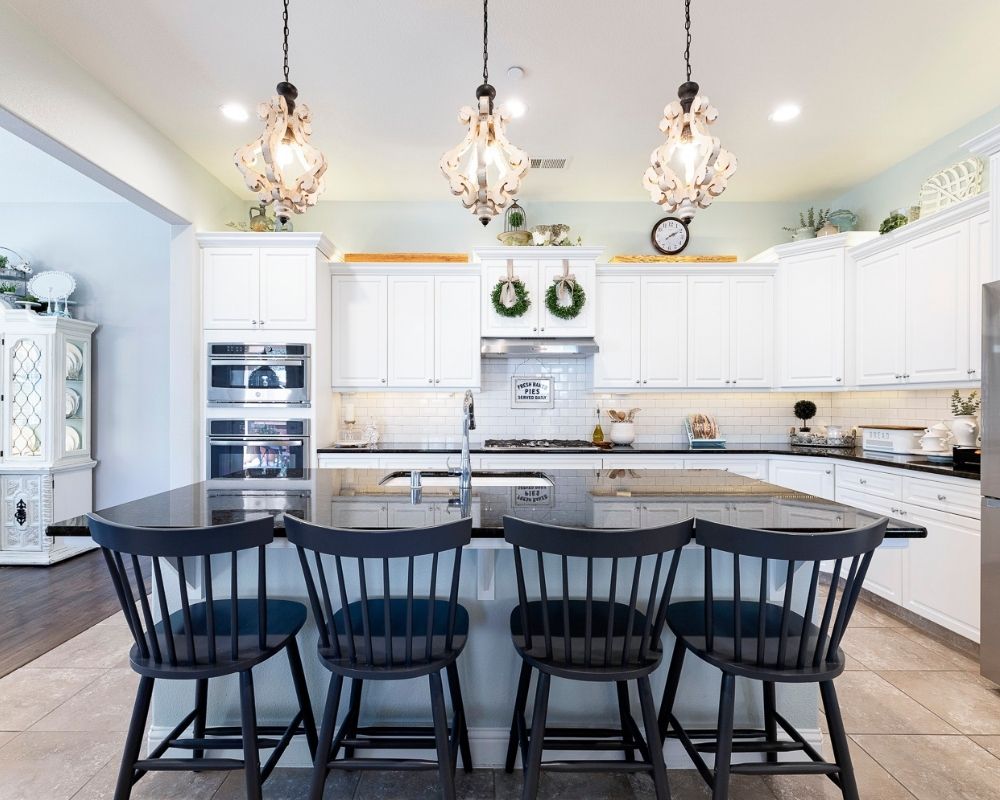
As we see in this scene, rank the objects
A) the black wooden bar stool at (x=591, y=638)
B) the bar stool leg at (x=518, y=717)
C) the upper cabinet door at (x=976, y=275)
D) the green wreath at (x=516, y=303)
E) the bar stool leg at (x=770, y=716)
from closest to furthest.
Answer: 1. the black wooden bar stool at (x=591, y=638)
2. the bar stool leg at (x=518, y=717)
3. the bar stool leg at (x=770, y=716)
4. the upper cabinet door at (x=976, y=275)
5. the green wreath at (x=516, y=303)

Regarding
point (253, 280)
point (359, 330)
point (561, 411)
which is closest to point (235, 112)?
point (253, 280)

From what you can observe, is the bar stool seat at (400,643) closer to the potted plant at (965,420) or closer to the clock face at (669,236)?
the potted plant at (965,420)

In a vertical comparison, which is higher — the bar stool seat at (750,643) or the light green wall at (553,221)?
the light green wall at (553,221)

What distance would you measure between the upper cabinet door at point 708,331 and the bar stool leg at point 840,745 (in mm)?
3226

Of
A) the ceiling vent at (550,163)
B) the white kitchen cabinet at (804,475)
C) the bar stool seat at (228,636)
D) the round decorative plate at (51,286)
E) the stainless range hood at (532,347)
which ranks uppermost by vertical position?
the ceiling vent at (550,163)

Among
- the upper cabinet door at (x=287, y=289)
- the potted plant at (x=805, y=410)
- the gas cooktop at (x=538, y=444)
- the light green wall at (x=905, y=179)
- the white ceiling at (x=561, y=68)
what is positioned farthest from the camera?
the potted plant at (x=805, y=410)

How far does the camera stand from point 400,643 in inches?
61.2

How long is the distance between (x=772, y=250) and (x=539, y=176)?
200 centimetres

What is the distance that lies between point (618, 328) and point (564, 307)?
0.50 meters

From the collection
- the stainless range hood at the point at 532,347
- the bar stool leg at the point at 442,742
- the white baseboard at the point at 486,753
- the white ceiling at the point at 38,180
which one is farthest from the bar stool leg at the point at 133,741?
the white ceiling at the point at 38,180

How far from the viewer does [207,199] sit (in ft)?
14.1

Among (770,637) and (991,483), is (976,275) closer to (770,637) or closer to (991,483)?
(991,483)

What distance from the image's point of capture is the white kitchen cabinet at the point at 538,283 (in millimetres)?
4473

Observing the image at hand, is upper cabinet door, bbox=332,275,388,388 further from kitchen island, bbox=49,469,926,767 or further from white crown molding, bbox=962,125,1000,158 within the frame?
white crown molding, bbox=962,125,1000,158
